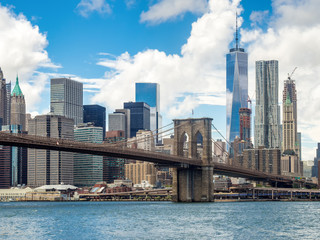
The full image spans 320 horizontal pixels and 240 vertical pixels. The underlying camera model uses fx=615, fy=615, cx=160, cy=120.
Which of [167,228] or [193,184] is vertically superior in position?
[193,184]

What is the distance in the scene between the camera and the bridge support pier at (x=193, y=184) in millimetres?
90375

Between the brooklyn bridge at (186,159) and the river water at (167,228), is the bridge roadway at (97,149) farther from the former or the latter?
the river water at (167,228)

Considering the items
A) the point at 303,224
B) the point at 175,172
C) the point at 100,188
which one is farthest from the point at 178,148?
the point at 100,188

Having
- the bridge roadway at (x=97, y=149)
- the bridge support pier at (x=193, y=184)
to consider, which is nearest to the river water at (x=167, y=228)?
the bridge roadway at (x=97, y=149)

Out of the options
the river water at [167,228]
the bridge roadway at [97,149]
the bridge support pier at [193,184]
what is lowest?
the river water at [167,228]

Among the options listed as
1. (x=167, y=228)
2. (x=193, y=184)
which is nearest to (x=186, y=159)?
(x=193, y=184)

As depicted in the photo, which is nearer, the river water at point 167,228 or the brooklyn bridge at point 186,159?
the river water at point 167,228

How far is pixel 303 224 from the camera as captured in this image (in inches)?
2072

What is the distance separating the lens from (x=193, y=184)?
91312 mm

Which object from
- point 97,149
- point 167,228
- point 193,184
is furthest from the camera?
point 193,184

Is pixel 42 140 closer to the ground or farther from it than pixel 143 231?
farther from it

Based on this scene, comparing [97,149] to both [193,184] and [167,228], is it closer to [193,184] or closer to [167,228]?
[193,184]

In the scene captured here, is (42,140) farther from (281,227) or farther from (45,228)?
(281,227)

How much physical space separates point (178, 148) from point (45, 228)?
164 ft
